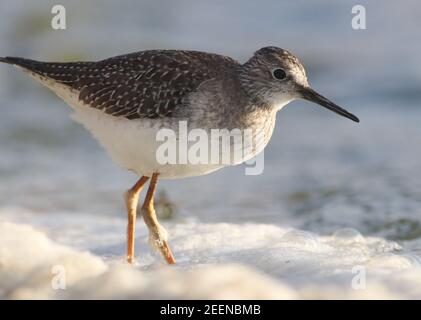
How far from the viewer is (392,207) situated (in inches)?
351

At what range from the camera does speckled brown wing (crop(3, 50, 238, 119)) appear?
6.80 metres

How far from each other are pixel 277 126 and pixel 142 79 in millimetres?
5647

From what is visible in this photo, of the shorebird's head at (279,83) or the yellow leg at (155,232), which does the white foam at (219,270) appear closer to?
the yellow leg at (155,232)

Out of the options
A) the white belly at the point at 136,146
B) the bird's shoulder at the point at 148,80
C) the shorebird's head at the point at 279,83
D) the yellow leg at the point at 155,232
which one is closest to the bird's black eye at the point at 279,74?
the shorebird's head at the point at 279,83

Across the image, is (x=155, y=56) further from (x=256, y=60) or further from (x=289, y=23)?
(x=289, y=23)

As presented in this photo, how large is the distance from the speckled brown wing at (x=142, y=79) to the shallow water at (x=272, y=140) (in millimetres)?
1381

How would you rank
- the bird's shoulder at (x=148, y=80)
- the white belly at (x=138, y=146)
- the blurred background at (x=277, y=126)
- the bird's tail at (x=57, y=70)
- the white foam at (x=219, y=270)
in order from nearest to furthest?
the white foam at (x=219, y=270), the white belly at (x=138, y=146), the bird's shoulder at (x=148, y=80), the bird's tail at (x=57, y=70), the blurred background at (x=277, y=126)

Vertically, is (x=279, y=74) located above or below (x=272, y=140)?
above

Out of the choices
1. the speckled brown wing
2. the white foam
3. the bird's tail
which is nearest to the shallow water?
the white foam

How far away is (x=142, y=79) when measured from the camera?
7.06 m

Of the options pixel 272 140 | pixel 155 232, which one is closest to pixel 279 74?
pixel 155 232

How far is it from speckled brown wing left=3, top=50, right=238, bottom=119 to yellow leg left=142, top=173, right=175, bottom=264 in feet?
2.06

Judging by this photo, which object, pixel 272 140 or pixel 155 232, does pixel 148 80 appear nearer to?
pixel 155 232

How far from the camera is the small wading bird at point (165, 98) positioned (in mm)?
6645
